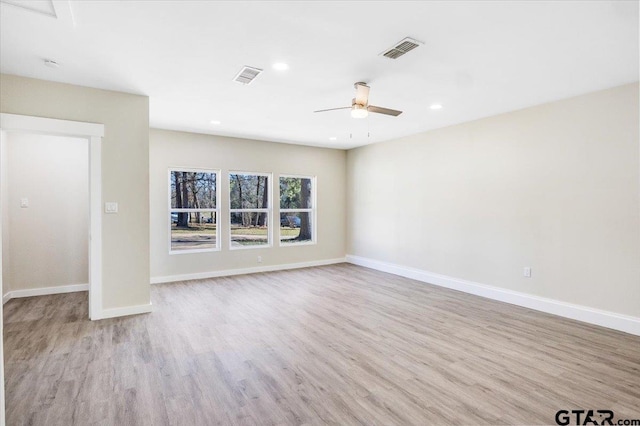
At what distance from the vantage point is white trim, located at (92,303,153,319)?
13.2 ft

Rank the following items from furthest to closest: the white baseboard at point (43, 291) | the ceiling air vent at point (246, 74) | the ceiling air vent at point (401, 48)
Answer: the white baseboard at point (43, 291)
the ceiling air vent at point (246, 74)
the ceiling air vent at point (401, 48)

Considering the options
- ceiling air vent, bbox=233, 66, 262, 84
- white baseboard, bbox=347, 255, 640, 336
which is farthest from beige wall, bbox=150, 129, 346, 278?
ceiling air vent, bbox=233, 66, 262, 84

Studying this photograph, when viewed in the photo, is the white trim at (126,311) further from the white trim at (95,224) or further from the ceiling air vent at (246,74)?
the ceiling air vent at (246,74)

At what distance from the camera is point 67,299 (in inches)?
191

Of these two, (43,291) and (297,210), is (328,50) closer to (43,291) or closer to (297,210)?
(297,210)

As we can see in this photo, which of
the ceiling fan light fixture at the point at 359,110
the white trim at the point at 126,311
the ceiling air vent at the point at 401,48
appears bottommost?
the white trim at the point at 126,311

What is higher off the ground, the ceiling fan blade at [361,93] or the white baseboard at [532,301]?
the ceiling fan blade at [361,93]

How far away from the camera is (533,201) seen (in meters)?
4.54

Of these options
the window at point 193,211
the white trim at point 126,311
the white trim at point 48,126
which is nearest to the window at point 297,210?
the window at point 193,211

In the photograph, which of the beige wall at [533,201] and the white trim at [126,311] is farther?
the white trim at [126,311]

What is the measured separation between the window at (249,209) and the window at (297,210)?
38cm

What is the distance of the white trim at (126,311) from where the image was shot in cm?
402

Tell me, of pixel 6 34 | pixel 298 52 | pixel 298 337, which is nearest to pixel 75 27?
pixel 6 34

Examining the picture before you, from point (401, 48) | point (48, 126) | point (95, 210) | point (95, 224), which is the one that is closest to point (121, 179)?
point (95, 210)
